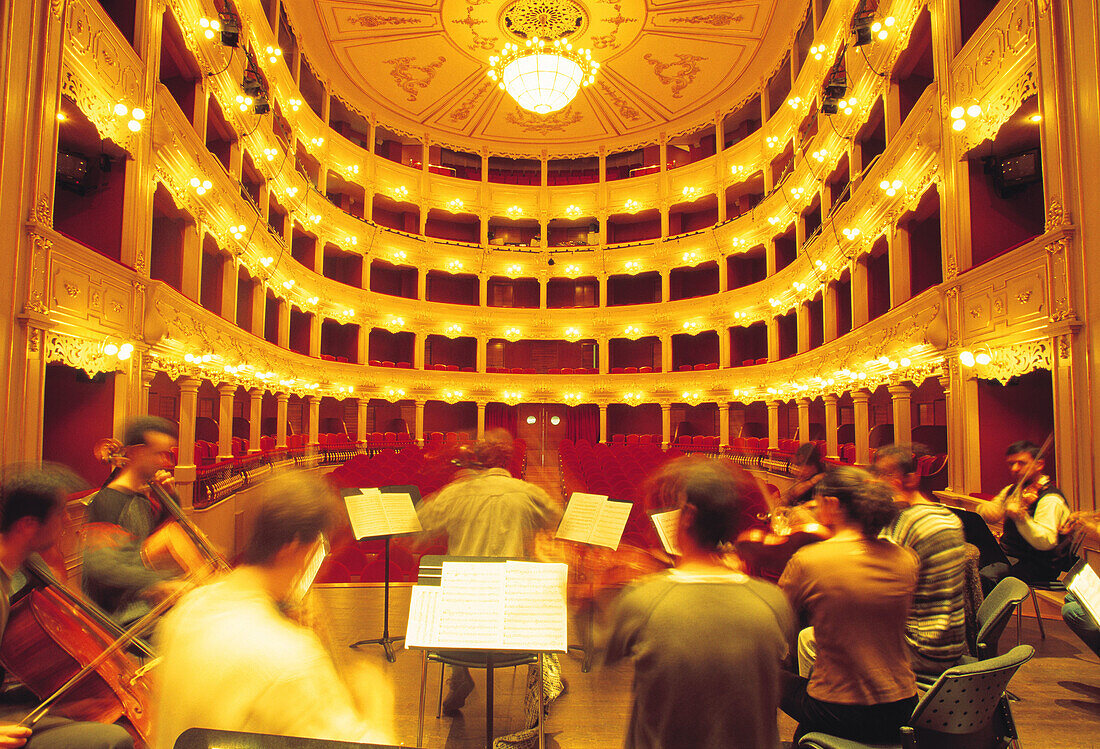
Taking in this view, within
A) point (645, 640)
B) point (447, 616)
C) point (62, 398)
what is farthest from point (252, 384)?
point (645, 640)

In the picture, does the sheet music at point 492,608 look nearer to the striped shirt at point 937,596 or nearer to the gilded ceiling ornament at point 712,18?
the striped shirt at point 937,596

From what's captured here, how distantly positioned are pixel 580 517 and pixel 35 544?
263 cm

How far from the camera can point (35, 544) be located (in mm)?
2256

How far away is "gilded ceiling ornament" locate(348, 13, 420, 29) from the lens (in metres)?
17.3

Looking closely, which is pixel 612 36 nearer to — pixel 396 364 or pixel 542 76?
pixel 542 76

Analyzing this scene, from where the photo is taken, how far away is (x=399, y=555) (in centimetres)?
647

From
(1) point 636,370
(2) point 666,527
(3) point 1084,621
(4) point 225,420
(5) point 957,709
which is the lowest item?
(3) point 1084,621


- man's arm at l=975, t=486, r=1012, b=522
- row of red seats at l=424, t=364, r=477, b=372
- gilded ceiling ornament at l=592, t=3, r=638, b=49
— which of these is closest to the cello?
man's arm at l=975, t=486, r=1012, b=522

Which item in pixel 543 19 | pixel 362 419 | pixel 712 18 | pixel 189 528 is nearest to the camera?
pixel 189 528

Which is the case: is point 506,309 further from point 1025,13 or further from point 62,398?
point 1025,13

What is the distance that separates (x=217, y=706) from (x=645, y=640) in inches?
40.2

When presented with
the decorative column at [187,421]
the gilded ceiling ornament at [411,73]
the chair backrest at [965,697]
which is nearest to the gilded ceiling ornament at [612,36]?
the gilded ceiling ornament at [411,73]

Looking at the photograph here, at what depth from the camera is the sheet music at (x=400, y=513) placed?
405cm

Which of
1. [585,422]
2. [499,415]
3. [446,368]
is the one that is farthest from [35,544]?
[585,422]
